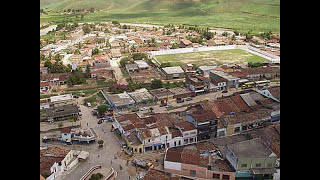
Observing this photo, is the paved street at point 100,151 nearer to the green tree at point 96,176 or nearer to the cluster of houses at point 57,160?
the cluster of houses at point 57,160

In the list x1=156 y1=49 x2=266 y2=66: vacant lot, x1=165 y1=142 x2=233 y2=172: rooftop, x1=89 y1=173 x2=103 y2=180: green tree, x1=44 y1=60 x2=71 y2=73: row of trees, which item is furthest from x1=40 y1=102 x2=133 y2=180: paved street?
x1=156 y1=49 x2=266 y2=66: vacant lot

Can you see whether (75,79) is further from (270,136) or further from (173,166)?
(270,136)

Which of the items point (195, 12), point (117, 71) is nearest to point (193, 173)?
point (117, 71)

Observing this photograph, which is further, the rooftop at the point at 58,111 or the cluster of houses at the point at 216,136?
the rooftop at the point at 58,111

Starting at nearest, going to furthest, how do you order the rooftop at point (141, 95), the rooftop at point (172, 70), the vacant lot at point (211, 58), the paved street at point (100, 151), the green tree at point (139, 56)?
1. the paved street at point (100, 151)
2. the rooftop at point (141, 95)
3. the rooftop at point (172, 70)
4. the vacant lot at point (211, 58)
5. the green tree at point (139, 56)

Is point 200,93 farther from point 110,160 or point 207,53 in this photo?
point 207,53

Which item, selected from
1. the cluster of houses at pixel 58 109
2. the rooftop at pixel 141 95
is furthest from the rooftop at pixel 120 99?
the cluster of houses at pixel 58 109
